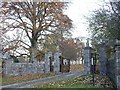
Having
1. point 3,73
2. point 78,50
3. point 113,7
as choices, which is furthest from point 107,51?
point 78,50

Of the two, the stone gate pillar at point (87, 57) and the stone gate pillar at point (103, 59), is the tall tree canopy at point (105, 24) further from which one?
the stone gate pillar at point (87, 57)

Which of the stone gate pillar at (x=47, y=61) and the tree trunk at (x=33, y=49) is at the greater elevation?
the tree trunk at (x=33, y=49)

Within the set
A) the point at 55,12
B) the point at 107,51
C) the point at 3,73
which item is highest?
the point at 55,12

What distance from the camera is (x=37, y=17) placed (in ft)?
68.1

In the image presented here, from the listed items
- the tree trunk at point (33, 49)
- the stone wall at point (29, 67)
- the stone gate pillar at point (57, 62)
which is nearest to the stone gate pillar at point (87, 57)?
the stone wall at point (29, 67)

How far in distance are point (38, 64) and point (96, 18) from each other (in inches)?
279

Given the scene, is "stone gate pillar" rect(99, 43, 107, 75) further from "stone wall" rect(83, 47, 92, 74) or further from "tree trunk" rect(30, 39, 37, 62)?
"tree trunk" rect(30, 39, 37, 62)

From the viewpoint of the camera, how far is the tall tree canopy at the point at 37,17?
20.3 meters

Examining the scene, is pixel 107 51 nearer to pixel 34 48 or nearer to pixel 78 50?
pixel 34 48

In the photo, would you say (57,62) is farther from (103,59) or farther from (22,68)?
(103,59)

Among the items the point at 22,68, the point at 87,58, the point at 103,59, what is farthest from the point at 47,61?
the point at 103,59

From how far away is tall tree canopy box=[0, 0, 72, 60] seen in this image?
20344 millimetres

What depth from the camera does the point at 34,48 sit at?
21391 millimetres

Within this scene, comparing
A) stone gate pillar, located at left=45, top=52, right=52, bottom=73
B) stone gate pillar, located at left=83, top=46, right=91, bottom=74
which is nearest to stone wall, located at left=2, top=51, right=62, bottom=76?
stone gate pillar, located at left=45, top=52, right=52, bottom=73
